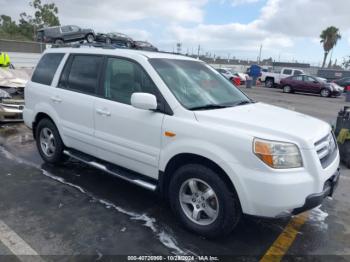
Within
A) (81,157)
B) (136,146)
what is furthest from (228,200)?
(81,157)

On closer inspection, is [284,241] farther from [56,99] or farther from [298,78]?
[298,78]

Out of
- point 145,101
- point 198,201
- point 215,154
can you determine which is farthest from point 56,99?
point 215,154

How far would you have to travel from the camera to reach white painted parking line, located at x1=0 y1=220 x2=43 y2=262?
2880 millimetres

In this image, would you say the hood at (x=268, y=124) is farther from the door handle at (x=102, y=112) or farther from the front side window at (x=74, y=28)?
the front side window at (x=74, y=28)

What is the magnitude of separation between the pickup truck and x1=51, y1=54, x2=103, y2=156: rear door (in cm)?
2670

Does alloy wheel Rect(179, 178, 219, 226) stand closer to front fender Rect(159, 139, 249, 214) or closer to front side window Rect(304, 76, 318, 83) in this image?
front fender Rect(159, 139, 249, 214)

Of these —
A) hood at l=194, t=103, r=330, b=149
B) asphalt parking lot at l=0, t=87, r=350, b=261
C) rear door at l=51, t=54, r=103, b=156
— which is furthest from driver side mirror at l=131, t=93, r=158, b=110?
asphalt parking lot at l=0, t=87, r=350, b=261

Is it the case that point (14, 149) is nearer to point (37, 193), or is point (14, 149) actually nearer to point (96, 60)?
point (37, 193)

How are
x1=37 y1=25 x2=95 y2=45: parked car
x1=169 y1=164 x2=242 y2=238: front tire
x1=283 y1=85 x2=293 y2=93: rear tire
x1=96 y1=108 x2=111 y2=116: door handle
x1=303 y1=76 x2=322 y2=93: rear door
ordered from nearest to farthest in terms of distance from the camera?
1. x1=169 y1=164 x2=242 y2=238: front tire
2. x1=96 y1=108 x2=111 y2=116: door handle
3. x1=303 y1=76 x2=322 y2=93: rear door
4. x1=37 y1=25 x2=95 y2=45: parked car
5. x1=283 y1=85 x2=293 y2=93: rear tire

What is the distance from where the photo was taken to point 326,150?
10.7 ft

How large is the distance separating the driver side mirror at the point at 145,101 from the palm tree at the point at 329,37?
211 ft

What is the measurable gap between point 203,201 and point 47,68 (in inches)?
133

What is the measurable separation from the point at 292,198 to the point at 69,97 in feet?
10.5

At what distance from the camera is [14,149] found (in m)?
6.17
